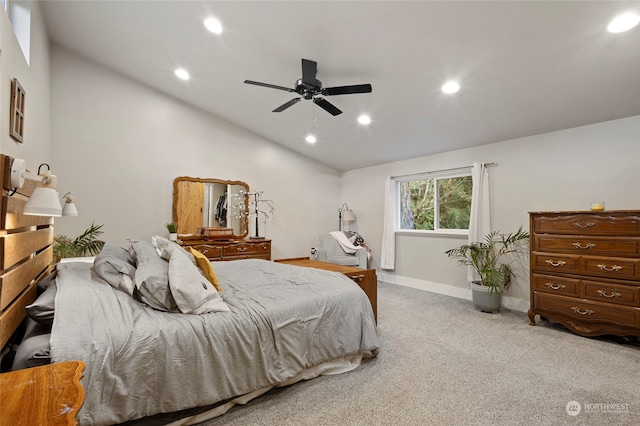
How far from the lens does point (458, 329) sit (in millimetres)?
3039

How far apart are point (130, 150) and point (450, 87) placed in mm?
4145

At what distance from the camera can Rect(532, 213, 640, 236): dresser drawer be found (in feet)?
8.48

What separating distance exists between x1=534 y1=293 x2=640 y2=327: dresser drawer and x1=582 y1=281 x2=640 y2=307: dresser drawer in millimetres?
49

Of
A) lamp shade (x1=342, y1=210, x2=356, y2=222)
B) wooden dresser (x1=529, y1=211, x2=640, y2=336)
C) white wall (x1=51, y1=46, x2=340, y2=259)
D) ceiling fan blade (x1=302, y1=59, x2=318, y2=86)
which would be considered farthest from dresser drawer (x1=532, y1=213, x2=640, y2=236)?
white wall (x1=51, y1=46, x2=340, y2=259)

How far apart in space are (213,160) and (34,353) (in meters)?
3.90

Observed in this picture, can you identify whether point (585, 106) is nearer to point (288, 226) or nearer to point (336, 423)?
point (336, 423)

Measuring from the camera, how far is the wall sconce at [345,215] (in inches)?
233

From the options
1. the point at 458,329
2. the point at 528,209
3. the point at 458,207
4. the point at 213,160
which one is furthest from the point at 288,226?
the point at 528,209

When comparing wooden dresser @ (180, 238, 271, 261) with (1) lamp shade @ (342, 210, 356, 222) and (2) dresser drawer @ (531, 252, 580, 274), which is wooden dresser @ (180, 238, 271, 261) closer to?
(1) lamp shade @ (342, 210, 356, 222)

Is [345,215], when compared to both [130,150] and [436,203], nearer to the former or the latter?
[436,203]

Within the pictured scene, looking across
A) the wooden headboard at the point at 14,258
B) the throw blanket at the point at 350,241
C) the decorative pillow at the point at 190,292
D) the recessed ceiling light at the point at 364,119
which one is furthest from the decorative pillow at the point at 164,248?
the throw blanket at the point at 350,241

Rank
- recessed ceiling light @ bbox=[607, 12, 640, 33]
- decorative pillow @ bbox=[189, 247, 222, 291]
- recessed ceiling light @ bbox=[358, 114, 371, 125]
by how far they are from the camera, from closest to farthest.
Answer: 1. recessed ceiling light @ bbox=[607, 12, 640, 33]
2. decorative pillow @ bbox=[189, 247, 222, 291]
3. recessed ceiling light @ bbox=[358, 114, 371, 125]

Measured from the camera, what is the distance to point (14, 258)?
51.1 inches

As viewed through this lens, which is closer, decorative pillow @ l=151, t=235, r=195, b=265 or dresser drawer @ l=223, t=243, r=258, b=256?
decorative pillow @ l=151, t=235, r=195, b=265
